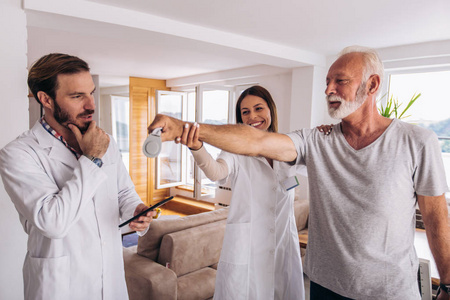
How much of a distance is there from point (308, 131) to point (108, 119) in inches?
370

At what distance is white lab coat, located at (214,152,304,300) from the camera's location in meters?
1.55

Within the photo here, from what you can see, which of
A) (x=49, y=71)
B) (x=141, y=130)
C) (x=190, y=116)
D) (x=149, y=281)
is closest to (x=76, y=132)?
(x=49, y=71)

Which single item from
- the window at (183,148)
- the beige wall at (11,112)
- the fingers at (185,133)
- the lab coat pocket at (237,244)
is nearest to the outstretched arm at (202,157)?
the fingers at (185,133)

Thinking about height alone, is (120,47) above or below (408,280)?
above

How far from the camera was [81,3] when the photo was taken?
2.52 m

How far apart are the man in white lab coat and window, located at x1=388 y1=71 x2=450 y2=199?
163 inches

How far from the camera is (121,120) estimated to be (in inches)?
386

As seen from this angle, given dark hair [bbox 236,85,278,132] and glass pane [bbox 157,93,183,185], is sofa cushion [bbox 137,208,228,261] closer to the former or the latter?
dark hair [bbox 236,85,278,132]

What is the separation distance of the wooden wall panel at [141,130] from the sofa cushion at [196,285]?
4.89m

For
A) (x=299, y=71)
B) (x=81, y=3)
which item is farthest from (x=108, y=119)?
(x=81, y=3)

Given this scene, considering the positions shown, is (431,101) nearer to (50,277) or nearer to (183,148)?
(50,277)

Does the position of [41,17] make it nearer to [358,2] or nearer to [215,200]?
[358,2]

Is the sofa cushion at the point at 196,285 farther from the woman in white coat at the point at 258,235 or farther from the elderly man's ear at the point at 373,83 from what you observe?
the elderly man's ear at the point at 373,83

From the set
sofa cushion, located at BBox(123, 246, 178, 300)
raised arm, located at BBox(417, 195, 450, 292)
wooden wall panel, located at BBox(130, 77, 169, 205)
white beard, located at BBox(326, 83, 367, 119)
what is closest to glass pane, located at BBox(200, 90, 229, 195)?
wooden wall panel, located at BBox(130, 77, 169, 205)
